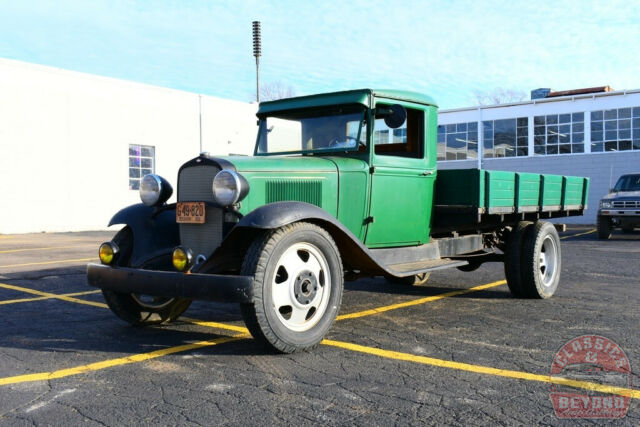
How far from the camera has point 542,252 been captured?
7.02 meters

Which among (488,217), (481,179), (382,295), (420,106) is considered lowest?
(382,295)

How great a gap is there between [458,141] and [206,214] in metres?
27.5

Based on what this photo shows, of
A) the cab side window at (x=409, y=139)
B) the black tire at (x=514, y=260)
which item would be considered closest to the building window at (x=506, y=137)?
the black tire at (x=514, y=260)

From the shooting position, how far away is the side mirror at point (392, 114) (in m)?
5.16

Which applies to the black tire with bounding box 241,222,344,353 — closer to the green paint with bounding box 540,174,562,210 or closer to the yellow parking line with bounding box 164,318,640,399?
the yellow parking line with bounding box 164,318,640,399

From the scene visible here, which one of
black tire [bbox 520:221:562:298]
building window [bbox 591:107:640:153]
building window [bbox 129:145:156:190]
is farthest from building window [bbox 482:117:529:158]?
black tire [bbox 520:221:562:298]

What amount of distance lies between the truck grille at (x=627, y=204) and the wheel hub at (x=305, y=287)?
45.4ft

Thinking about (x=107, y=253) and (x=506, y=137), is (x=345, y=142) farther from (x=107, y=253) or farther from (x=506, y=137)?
(x=506, y=137)

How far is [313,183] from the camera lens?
4875 mm

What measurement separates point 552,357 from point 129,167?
1942 cm

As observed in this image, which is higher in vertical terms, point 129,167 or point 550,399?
point 129,167

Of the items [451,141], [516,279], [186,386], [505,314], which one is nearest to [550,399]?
[186,386]

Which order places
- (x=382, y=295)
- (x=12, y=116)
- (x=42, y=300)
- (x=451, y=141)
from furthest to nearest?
1. (x=451, y=141)
2. (x=12, y=116)
3. (x=382, y=295)
4. (x=42, y=300)

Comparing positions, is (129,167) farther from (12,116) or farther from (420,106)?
(420,106)
